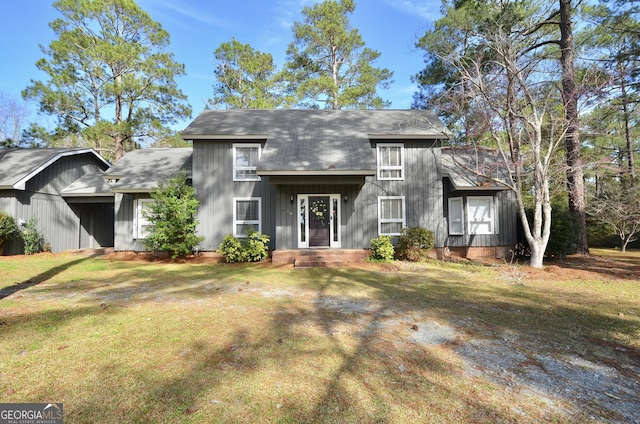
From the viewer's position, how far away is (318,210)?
1179 cm

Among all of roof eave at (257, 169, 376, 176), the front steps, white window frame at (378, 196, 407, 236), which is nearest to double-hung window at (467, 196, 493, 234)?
white window frame at (378, 196, 407, 236)

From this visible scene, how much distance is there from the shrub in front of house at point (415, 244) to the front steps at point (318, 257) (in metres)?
1.53

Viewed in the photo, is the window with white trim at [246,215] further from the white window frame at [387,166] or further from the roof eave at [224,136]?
the white window frame at [387,166]

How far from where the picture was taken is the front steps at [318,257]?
405 inches

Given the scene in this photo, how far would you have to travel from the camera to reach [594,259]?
11625 millimetres

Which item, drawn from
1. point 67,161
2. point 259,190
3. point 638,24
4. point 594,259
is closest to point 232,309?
point 259,190

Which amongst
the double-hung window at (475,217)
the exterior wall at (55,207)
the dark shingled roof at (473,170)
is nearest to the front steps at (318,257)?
the double-hung window at (475,217)

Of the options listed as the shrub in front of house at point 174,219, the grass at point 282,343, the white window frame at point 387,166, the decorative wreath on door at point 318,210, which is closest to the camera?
the grass at point 282,343

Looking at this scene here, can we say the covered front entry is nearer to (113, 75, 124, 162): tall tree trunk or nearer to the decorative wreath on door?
the decorative wreath on door

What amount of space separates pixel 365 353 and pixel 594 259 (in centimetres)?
1313

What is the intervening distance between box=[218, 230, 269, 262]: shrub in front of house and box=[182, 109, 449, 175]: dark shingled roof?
2.80 m

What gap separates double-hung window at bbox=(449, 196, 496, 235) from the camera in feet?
42.9

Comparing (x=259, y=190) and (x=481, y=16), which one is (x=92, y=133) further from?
(x=481, y=16)

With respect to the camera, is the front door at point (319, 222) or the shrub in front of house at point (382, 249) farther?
the front door at point (319, 222)
